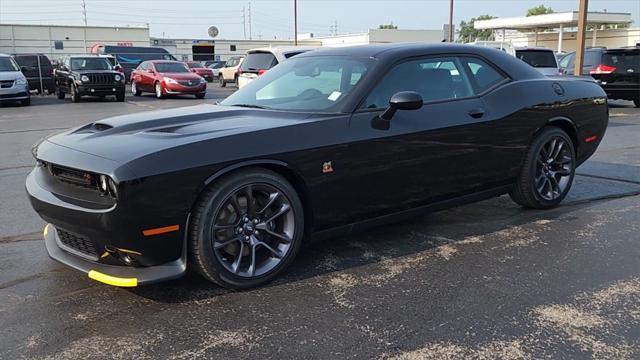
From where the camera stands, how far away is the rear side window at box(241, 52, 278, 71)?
43.2ft

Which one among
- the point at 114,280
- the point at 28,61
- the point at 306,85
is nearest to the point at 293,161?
the point at 306,85

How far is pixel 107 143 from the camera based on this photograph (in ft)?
11.8

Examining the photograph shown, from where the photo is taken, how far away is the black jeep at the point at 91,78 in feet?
67.5

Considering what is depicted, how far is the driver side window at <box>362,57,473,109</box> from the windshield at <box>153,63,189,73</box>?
63.4 feet

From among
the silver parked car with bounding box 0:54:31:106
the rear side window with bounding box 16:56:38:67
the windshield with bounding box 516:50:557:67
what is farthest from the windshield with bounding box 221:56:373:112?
the rear side window with bounding box 16:56:38:67

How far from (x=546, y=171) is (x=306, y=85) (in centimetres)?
249

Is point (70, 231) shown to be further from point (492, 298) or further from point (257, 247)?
point (492, 298)

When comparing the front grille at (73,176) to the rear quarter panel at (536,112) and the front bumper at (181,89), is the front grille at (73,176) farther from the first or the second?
the front bumper at (181,89)

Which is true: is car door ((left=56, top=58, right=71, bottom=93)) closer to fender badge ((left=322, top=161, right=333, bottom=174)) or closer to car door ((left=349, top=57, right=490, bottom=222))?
car door ((left=349, top=57, right=490, bottom=222))

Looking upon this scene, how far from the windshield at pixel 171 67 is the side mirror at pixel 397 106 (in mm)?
19830

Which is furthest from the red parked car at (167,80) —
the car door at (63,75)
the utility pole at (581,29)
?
the utility pole at (581,29)

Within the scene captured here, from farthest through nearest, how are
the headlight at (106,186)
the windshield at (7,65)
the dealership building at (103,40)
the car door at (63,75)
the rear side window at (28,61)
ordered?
the dealership building at (103,40) → the rear side window at (28,61) → the car door at (63,75) → the windshield at (7,65) → the headlight at (106,186)

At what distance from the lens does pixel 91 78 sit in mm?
20562

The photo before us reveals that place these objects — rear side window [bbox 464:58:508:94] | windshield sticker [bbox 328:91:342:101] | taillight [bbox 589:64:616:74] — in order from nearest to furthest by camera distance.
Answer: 1. windshield sticker [bbox 328:91:342:101]
2. rear side window [bbox 464:58:508:94]
3. taillight [bbox 589:64:616:74]
